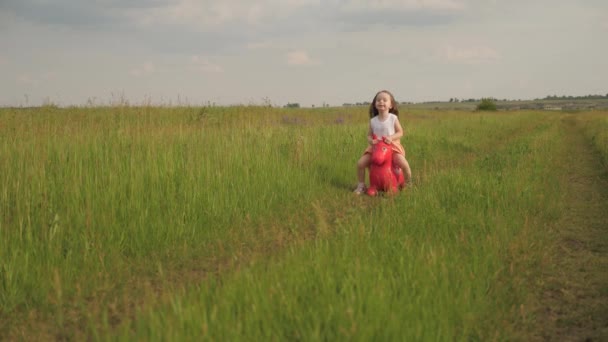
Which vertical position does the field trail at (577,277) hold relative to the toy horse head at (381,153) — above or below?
below

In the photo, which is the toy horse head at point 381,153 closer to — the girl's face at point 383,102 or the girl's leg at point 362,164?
the girl's leg at point 362,164

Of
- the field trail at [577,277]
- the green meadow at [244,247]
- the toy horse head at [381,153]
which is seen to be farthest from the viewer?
the toy horse head at [381,153]

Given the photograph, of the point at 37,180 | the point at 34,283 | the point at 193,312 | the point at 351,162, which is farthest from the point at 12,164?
the point at 351,162

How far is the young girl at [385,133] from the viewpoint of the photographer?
6012mm

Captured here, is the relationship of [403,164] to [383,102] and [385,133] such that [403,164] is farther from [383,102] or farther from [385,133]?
[383,102]

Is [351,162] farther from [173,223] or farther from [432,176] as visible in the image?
[173,223]

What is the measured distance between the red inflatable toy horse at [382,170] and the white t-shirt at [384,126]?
246 millimetres

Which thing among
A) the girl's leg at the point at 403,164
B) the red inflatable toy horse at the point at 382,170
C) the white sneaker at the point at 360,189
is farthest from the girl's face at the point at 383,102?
the white sneaker at the point at 360,189

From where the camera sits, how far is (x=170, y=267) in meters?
3.31

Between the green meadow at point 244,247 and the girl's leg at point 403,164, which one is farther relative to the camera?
the girl's leg at point 403,164

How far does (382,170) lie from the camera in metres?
5.88

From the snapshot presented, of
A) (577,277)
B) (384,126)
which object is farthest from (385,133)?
(577,277)

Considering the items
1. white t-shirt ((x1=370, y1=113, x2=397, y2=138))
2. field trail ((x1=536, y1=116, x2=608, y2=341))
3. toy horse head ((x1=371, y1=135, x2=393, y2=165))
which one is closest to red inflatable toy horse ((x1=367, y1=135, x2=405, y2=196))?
toy horse head ((x1=371, y1=135, x2=393, y2=165))

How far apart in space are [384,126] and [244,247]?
→ 3238mm
